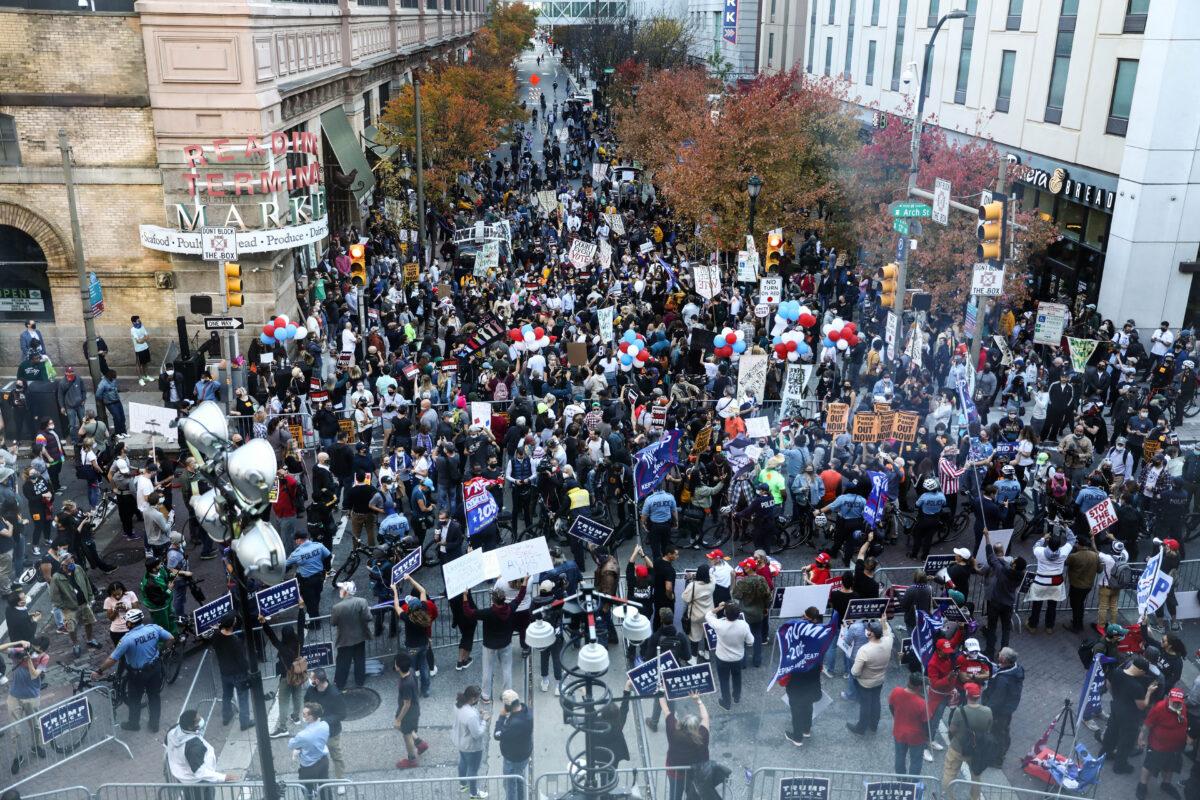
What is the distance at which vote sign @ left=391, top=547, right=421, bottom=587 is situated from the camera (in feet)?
41.6

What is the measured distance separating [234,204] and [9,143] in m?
5.09

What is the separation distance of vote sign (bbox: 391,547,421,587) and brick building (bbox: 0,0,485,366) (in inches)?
571

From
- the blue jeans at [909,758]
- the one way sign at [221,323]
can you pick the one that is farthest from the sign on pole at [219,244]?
the blue jeans at [909,758]

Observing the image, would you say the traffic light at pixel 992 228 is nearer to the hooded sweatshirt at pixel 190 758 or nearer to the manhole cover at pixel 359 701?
the manhole cover at pixel 359 701

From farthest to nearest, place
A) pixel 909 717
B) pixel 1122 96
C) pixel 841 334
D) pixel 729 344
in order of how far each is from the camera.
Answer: pixel 1122 96 < pixel 841 334 < pixel 729 344 < pixel 909 717

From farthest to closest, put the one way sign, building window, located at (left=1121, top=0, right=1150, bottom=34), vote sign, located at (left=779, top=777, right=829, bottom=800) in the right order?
building window, located at (left=1121, top=0, right=1150, bottom=34), the one way sign, vote sign, located at (left=779, top=777, right=829, bottom=800)

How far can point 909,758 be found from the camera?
10.8 metres

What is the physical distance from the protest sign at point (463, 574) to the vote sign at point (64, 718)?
4.10m

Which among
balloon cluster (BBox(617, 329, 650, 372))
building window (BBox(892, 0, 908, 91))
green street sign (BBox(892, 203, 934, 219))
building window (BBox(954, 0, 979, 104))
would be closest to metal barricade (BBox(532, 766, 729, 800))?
balloon cluster (BBox(617, 329, 650, 372))

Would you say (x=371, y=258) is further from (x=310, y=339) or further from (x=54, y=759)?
(x=54, y=759)

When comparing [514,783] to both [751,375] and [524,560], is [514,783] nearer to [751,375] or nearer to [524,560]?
[524,560]

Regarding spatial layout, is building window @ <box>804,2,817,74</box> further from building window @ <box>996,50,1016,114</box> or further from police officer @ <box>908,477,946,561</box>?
police officer @ <box>908,477,946,561</box>

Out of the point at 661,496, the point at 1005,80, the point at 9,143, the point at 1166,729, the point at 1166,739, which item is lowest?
the point at 1166,739

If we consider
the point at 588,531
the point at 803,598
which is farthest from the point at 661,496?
the point at 803,598
